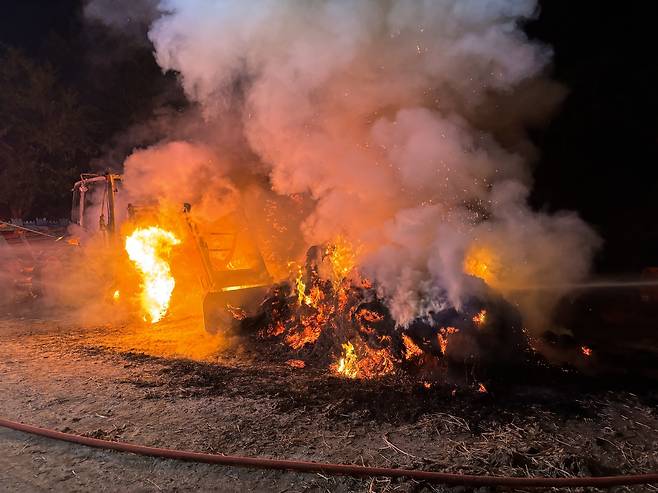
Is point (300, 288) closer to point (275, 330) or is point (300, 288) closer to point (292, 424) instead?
point (275, 330)

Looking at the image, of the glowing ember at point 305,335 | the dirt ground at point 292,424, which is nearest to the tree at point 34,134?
the dirt ground at point 292,424

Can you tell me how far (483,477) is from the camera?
3.86m

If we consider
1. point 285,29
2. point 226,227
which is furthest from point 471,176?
point 226,227

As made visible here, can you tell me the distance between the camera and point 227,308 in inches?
337

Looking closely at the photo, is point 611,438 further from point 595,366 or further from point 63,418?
point 63,418

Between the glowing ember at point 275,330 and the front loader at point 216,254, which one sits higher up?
the front loader at point 216,254

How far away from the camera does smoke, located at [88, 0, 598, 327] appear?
7.35m

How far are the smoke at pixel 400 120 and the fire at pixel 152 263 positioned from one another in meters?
3.38

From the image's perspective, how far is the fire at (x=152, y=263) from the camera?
10984 mm

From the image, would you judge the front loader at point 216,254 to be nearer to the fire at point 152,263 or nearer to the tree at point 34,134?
the fire at point 152,263

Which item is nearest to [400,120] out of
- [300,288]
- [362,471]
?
[300,288]

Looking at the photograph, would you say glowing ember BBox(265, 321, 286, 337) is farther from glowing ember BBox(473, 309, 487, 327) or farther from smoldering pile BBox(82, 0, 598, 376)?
glowing ember BBox(473, 309, 487, 327)

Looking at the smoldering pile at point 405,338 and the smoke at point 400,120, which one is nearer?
the smoldering pile at point 405,338

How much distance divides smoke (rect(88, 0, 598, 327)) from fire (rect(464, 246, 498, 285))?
33mm
